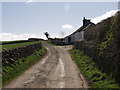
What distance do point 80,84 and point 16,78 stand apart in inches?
208

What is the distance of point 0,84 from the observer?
48.1 feet

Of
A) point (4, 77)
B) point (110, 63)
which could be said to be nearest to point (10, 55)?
point (4, 77)

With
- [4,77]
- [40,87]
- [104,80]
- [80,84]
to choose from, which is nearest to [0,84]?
[4,77]

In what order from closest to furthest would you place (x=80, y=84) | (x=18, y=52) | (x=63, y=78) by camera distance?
(x=80, y=84) < (x=63, y=78) < (x=18, y=52)

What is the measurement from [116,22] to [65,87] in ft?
20.4

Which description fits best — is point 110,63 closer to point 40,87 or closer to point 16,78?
point 40,87

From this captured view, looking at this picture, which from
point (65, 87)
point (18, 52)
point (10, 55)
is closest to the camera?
point (65, 87)

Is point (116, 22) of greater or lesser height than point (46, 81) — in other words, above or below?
above

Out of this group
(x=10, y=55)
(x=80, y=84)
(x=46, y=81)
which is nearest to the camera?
(x=80, y=84)

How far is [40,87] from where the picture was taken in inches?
535

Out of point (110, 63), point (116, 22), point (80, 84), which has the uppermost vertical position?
point (116, 22)

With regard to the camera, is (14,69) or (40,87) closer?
(40,87)

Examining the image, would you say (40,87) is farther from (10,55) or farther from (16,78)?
(10,55)

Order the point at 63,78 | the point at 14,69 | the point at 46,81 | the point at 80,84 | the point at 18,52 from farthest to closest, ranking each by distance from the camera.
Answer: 1. the point at 18,52
2. the point at 14,69
3. the point at 63,78
4. the point at 46,81
5. the point at 80,84
